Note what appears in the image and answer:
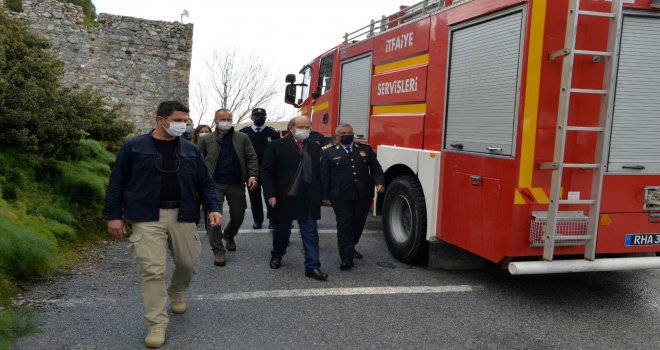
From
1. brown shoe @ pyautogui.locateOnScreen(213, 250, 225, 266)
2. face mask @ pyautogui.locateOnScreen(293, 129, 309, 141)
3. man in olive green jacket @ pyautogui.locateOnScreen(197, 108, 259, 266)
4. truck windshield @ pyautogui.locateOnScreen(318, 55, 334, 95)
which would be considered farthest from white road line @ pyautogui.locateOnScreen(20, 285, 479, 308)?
truck windshield @ pyautogui.locateOnScreen(318, 55, 334, 95)

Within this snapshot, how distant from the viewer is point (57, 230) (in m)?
5.92

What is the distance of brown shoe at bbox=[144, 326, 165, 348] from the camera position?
3660 millimetres

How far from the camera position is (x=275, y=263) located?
595 centimetres

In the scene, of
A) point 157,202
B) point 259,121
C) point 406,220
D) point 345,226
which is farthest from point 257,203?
point 157,202

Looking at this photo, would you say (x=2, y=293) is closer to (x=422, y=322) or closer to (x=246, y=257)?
(x=246, y=257)

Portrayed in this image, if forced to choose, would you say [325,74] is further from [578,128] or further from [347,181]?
[578,128]

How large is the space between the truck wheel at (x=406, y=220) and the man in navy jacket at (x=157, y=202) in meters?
2.67

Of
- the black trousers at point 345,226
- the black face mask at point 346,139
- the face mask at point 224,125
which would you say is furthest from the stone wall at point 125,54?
the black trousers at point 345,226

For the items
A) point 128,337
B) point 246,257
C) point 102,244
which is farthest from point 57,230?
point 128,337

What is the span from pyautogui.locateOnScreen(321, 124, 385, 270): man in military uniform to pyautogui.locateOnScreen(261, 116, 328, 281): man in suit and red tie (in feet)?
0.91

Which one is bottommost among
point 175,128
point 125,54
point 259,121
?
point 175,128

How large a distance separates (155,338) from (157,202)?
37.2 inches

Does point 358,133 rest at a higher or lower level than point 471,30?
lower

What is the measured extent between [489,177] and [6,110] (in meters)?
5.28
